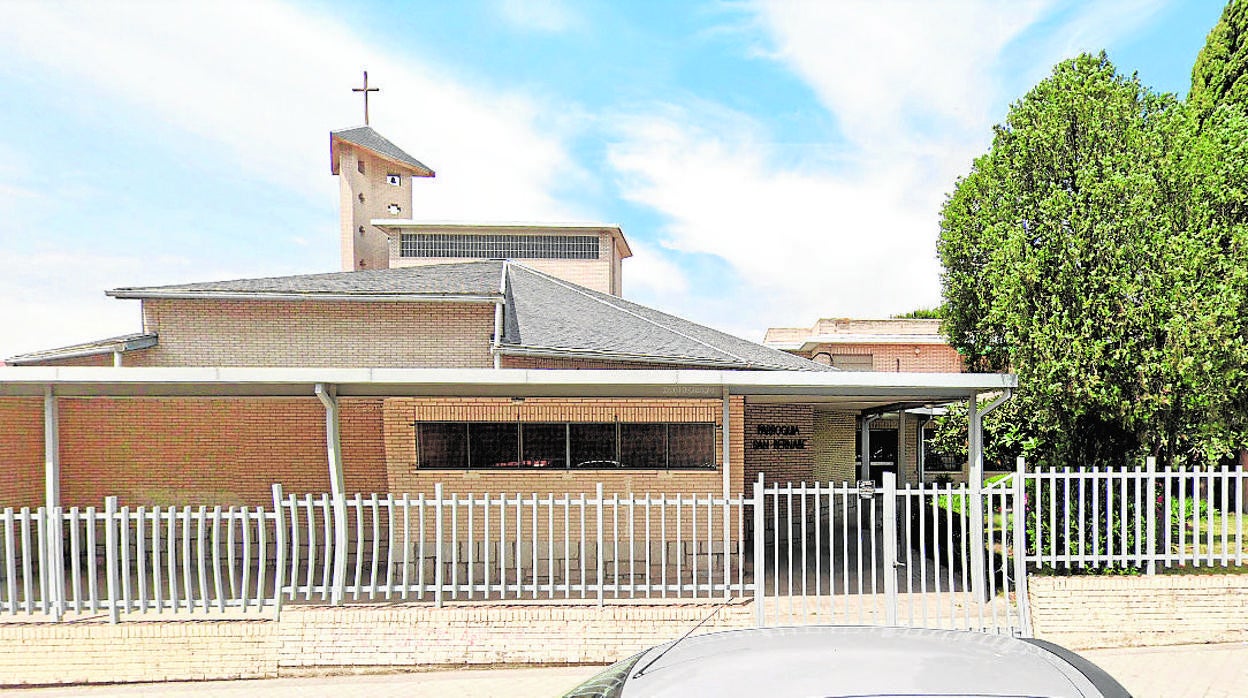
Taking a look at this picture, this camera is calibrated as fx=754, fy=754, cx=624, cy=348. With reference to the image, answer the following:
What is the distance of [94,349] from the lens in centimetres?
1155

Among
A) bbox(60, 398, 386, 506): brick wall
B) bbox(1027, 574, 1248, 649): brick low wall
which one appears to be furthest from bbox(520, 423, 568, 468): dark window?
bbox(1027, 574, 1248, 649): brick low wall

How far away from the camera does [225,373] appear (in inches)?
299

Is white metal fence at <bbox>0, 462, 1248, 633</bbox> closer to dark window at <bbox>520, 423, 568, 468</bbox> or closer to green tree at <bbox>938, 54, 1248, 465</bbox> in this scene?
dark window at <bbox>520, 423, 568, 468</bbox>

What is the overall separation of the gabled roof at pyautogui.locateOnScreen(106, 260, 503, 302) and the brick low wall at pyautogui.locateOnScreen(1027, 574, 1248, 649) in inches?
339

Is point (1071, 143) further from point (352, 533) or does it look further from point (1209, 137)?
point (352, 533)

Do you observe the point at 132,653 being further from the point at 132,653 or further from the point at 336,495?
the point at 336,495

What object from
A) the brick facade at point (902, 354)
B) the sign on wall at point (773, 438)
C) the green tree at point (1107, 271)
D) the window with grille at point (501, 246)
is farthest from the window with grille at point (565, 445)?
the brick facade at point (902, 354)

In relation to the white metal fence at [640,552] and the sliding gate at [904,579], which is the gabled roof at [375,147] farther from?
the sliding gate at [904,579]

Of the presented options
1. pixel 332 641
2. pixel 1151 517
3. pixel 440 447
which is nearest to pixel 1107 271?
pixel 1151 517

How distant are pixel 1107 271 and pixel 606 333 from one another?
681 centimetres

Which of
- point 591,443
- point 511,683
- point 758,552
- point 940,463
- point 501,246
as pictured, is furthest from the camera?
point 940,463

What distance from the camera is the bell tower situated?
2538cm

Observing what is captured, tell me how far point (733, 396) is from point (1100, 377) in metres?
4.21

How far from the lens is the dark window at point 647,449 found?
10219 mm
